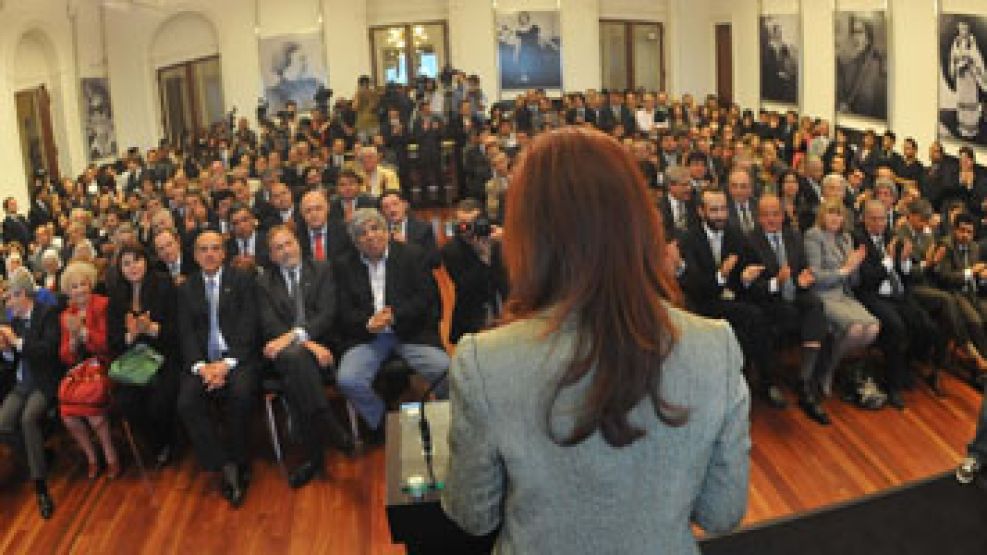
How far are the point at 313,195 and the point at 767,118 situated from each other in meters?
11.5

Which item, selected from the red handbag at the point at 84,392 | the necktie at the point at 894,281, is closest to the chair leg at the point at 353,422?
the red handbag at the point at 84,392

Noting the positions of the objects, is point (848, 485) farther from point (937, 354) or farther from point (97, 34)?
point (97, 34)

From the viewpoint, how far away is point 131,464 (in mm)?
6457

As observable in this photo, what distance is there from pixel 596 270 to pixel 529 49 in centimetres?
2153

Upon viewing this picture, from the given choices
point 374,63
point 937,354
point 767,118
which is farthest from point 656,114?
point 937,354

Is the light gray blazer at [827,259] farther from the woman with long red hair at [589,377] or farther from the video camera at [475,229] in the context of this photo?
the woman with long red hair at [589,377]

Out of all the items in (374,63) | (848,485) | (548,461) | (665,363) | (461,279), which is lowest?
(848,485)

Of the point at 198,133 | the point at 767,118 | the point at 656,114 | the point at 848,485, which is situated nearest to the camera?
the point at 848,485

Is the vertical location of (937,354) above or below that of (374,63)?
below

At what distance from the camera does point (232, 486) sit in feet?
19.2

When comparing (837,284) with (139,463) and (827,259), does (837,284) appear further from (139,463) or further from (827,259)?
(139,463)

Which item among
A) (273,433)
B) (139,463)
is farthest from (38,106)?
(273,433)

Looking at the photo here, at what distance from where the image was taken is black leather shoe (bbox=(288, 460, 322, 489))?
5.92 meters

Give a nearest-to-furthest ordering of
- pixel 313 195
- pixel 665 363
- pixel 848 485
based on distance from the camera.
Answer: pixel 665 363
pixel 848 485
pixel 313 195
